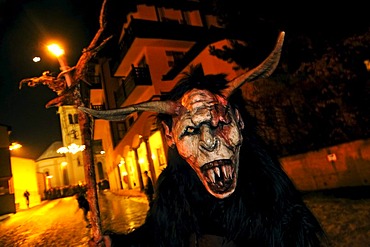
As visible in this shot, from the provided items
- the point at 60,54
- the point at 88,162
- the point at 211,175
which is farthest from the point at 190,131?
the point at 60,54

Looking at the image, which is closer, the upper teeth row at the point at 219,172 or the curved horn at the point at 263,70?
the upper teeth row at the point at 219,172

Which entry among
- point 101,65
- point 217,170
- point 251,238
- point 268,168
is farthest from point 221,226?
point 101,65

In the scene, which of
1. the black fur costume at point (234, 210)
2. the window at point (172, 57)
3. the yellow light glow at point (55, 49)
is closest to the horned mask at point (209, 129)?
the black fur costume at point (234, 210)

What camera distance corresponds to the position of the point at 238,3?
303 inches

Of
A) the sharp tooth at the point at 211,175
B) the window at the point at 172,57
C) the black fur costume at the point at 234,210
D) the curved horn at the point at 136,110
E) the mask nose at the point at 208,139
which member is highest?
the window at the point at 172,57

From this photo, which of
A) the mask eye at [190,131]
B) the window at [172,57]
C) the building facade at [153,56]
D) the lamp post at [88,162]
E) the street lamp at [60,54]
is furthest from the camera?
the window at [172,57]

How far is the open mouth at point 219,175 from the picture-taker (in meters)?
1.51

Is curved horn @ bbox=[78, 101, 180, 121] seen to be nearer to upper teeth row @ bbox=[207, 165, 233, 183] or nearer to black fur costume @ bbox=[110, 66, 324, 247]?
black fur costume @ bbox=[110, 66, 324, 247]

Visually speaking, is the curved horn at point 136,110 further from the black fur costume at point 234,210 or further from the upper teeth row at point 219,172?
the upper teeth row at point 219,172

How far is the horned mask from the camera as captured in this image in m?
1.54

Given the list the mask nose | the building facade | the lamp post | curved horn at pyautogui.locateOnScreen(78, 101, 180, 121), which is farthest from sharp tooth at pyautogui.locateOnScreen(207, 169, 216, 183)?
the building facade

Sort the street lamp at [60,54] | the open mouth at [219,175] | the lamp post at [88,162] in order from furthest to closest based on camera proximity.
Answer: the street lamp at [60,54] < the lamp post at [88,162] < the open mouth at [219,175]

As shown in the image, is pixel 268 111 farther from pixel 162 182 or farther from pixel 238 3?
pixel 162 182

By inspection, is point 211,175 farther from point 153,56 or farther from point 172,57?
point 172,57
